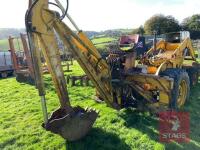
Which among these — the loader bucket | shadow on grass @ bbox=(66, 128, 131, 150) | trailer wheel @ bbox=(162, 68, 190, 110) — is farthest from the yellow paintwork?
shadow on grass @ bbox=(66, 128, 131, 150)

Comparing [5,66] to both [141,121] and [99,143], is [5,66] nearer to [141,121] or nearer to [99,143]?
[141,121]

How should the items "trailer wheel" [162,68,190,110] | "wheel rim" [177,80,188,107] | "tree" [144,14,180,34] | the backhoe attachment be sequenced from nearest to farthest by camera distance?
the backhoe attachment, "trailer wheel" [162,68,190,110], "wheel rim" [177,80,188,107], "tree" [144,14,180,34]

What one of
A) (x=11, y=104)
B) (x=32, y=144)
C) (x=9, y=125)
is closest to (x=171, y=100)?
(x=32, y=144)

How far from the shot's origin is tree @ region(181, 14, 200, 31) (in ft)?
128

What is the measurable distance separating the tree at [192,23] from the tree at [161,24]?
55.6 inches

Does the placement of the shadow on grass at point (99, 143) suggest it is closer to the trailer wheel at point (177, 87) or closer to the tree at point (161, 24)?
the trailer wheel at point (177, 87)

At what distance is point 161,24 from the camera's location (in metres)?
41.8

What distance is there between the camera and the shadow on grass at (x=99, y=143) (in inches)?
215

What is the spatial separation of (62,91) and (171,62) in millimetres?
3416

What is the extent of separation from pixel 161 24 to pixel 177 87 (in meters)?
36.8

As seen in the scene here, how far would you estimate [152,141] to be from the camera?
18.4ft

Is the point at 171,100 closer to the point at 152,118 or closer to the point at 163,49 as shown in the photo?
the point at 152,118

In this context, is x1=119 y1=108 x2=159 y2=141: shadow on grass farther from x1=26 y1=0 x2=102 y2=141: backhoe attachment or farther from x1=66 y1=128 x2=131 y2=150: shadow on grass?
x1=26 y1=0 x2=102 y2=141: backhoe attachment

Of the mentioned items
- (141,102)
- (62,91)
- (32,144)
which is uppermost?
(62,91)
